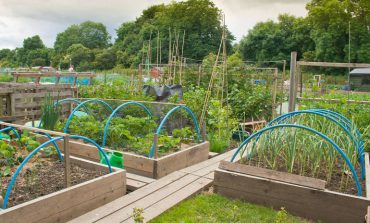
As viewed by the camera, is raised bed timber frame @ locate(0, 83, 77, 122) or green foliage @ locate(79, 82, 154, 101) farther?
green foliage @ locate(79, 82, 154, 101)

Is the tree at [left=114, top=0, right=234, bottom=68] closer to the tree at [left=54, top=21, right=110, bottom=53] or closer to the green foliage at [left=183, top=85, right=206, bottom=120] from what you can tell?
the green foliage at [left=183, top=85, right=206, bottom=120]

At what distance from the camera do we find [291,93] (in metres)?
6.50

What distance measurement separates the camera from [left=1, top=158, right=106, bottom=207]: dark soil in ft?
9.53

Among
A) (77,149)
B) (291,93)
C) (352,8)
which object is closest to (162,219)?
(77,149)

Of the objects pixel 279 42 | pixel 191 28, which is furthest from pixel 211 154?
pixel 279 42

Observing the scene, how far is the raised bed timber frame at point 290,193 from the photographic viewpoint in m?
3.01

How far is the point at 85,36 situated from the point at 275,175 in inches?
2977

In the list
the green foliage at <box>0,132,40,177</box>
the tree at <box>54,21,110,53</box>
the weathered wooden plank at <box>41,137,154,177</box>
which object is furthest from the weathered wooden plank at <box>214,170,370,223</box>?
the tree at <box>54,21,110,53</box>

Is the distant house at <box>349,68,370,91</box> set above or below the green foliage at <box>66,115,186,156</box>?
above

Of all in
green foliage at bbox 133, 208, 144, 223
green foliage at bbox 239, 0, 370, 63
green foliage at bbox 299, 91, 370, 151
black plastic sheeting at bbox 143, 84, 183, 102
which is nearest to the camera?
green foliage at bbox 133, 208, 144, 223

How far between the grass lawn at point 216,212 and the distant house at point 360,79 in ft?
92.5

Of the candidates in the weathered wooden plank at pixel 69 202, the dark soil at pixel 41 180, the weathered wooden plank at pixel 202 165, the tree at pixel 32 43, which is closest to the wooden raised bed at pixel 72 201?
the weathered wooden plank at pixel 69 202

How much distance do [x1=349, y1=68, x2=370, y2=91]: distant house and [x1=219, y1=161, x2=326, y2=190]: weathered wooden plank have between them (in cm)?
2803

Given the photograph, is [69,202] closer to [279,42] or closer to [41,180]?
[41,180]
